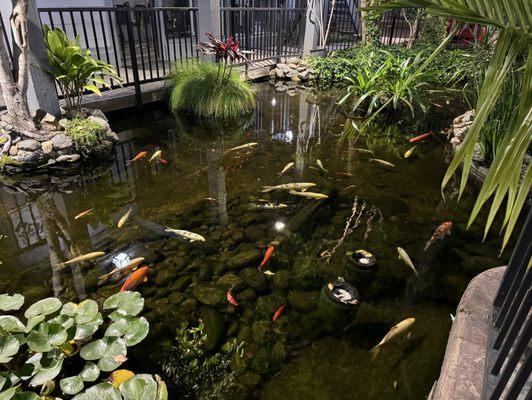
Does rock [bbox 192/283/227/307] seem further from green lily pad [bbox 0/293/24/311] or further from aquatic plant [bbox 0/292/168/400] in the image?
green lily pad [bbox 0/293/24/311]

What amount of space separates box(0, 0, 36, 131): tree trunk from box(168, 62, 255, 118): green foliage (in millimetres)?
2167

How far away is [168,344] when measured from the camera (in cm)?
191

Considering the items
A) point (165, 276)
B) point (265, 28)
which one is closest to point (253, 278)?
point (165, 276)

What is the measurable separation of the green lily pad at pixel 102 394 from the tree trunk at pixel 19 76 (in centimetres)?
334

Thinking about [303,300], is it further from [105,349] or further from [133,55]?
[133,55]

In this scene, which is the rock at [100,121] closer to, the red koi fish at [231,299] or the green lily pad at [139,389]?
the red koi fish at [231,299]

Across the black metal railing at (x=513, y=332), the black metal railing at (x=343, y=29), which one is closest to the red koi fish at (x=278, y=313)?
the black metal railing at (x=513, y=332)

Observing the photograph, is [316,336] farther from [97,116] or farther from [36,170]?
[97,116]

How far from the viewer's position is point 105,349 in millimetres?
1507

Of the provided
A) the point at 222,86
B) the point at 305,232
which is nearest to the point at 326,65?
the point at 222,86

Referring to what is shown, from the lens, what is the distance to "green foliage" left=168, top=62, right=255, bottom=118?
529 cm

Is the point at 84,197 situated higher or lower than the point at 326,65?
lower

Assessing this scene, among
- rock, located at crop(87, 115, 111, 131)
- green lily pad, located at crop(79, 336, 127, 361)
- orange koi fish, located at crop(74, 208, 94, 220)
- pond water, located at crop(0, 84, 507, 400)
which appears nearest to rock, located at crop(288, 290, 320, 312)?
pond water, located at crop(0, 84, 507, 400)

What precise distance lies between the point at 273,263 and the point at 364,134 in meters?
3.11
